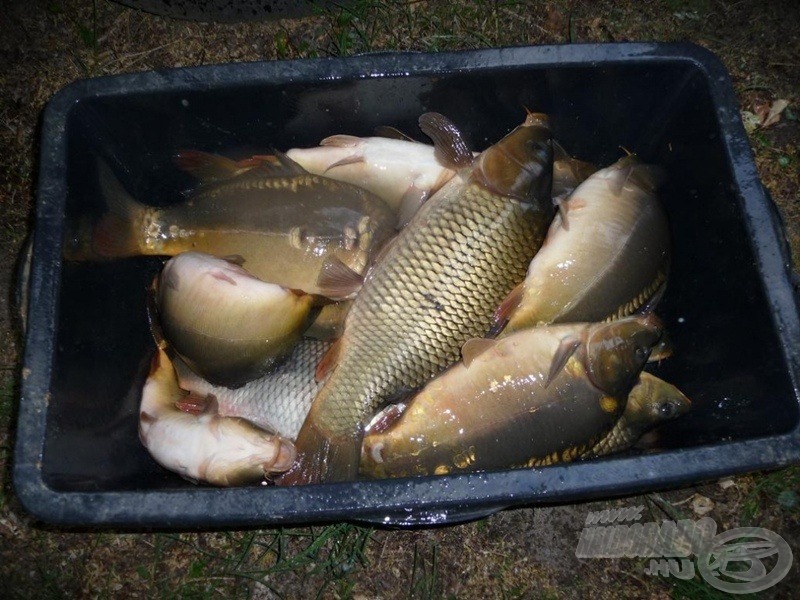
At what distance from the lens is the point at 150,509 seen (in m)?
1.21

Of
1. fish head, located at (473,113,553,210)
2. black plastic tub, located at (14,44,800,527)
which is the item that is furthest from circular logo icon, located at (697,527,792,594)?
fish head, located at (473,113,553,210)

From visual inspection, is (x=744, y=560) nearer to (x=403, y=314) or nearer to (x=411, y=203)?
(x=403, y=314)

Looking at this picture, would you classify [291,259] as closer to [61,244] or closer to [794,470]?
[61,244]

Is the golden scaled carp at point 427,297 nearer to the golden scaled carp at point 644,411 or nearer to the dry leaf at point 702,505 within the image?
the golden scaled carp at point 644,411

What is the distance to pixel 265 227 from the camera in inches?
65.1

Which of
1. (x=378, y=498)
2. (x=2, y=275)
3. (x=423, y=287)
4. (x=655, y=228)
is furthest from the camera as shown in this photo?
(x=2, y=275)

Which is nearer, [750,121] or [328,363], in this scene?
[328,363]

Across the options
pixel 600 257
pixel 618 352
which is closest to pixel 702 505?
pixel 618 352

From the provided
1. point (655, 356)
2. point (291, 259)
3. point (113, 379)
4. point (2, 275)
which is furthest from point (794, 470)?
point (2, 275)

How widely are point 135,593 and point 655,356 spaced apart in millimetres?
1754

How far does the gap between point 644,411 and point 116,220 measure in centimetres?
146

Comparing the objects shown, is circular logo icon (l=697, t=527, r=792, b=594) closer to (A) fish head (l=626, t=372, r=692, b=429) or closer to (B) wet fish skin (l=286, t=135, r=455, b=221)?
(A) fish head (l=626, t=372, r=692, b=429)

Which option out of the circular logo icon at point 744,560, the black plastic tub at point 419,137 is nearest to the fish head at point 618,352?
the black plastic tub at point 419,137

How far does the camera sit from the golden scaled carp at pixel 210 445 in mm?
1509
